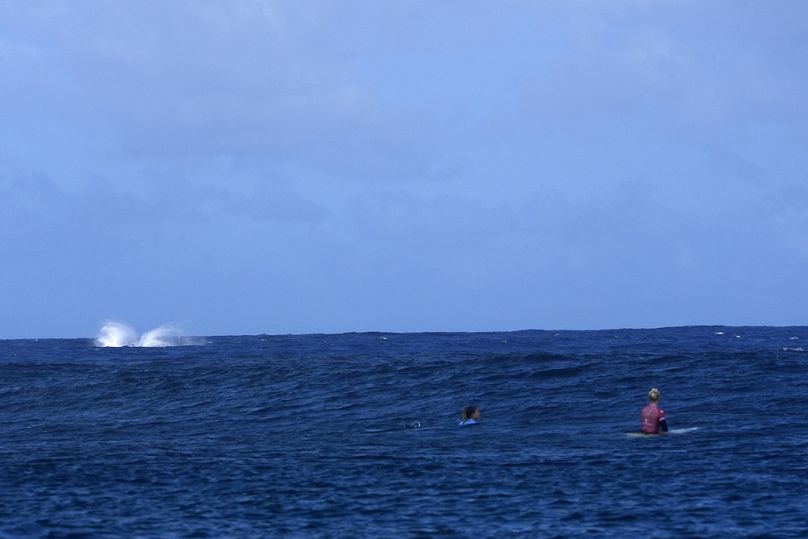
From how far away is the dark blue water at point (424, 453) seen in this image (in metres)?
18.1

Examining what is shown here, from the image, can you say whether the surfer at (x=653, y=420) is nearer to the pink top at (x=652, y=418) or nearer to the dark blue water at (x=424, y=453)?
the pink top at (x=652, y=418)

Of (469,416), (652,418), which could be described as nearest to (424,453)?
(652,418)

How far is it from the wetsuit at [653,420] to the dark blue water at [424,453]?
1.63 feet

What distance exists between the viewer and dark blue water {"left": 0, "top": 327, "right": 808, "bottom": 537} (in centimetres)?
1809

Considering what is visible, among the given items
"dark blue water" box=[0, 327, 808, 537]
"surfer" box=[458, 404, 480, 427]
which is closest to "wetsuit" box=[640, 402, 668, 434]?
"dark blue water" box=[0, 327, 808, 537]

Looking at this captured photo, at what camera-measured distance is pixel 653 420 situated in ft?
89.6

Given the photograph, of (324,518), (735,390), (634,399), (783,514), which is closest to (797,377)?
(735,390)

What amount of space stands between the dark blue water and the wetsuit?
0.50 m

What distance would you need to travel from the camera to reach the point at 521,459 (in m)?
24.3

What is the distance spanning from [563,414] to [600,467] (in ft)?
35.1

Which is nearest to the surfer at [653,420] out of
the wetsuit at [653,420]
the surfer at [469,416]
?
the wetsuit at [653,420]

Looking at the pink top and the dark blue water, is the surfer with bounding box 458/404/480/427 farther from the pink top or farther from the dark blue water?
the pink top

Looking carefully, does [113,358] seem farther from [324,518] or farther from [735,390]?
[324,518]

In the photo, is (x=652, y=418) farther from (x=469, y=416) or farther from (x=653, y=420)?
(x=469, y=416)
